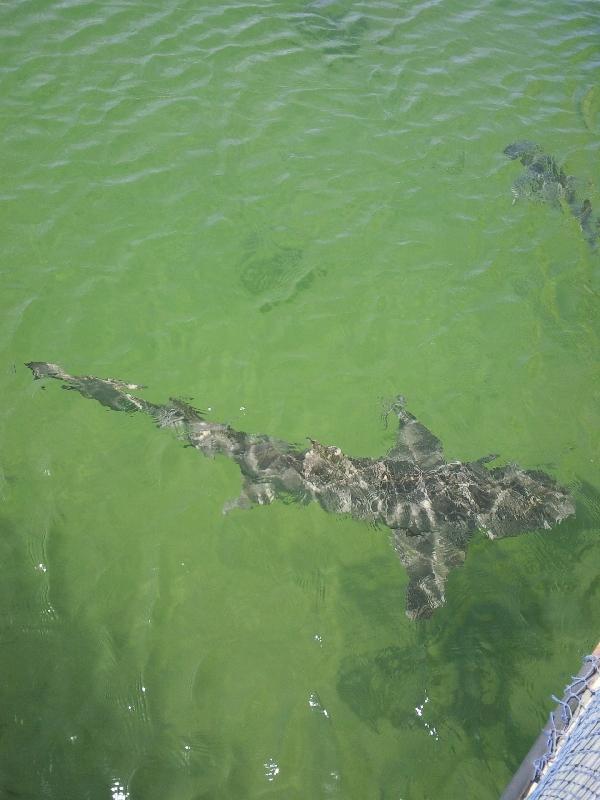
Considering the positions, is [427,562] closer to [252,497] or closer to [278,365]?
[252,497]

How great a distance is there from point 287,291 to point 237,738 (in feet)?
15.8

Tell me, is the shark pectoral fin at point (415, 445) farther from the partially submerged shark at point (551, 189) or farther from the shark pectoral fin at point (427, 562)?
the partially submerged shark at point (551, 189)

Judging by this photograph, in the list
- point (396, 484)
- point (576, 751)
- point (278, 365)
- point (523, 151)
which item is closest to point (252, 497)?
point (396, 484)

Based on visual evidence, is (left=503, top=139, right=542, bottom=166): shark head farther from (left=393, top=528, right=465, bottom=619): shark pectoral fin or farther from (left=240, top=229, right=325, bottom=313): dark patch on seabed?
(left=393, top=528, right=465, bottom=619): shark pectoral fin

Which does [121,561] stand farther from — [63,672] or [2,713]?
[2,713]

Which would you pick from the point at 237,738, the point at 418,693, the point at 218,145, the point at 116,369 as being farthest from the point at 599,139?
the point at 237,738

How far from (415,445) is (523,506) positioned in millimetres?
1214

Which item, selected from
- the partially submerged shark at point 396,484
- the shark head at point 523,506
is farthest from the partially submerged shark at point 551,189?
the partially submerged shark at point 396,484

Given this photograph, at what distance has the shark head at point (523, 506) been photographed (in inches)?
245

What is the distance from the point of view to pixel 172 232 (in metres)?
7.99

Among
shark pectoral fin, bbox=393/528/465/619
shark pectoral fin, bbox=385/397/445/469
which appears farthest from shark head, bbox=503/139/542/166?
shark pectoral fin, bbox=393/528/465/619

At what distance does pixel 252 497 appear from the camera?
613 centimetres

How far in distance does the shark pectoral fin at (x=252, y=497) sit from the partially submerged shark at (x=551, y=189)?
5.73 meters

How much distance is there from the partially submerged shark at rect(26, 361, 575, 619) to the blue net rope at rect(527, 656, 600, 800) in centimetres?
214
